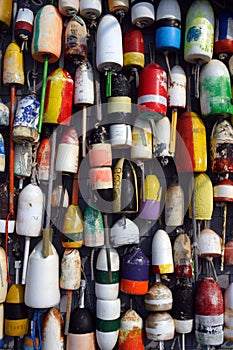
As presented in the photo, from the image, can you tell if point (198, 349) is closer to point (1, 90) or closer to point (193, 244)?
point (193, 244)

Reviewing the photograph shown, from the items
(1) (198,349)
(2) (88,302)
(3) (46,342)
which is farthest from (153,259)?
(3) (46,342)

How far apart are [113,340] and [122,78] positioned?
4.73ft

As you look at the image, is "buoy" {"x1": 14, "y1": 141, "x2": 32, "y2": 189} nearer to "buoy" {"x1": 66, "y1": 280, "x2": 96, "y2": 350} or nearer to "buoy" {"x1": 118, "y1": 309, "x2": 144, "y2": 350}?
"buoy" {"x1": 66, "y1": 280, "x2": 96, "y2": 350}

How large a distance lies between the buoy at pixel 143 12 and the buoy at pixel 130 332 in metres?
1.65

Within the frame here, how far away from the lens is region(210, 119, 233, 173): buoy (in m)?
2.21

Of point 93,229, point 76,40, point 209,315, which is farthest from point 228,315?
point 76,40

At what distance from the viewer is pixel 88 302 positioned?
7.43 feet

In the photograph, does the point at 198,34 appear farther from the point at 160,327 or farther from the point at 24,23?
the point at 160,327

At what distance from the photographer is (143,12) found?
2281 mm

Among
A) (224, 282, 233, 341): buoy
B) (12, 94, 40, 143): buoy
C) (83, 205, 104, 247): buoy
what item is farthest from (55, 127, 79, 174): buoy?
(224, 282, 233, 341): buoy

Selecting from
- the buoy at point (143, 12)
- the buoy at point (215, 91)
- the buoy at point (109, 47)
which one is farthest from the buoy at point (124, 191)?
the buoy at point (143, 12)

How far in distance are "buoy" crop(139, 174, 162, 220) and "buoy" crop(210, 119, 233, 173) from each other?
0.34 metres

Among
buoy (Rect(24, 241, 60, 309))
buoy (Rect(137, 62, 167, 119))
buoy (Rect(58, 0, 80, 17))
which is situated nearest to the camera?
buoy (Rect(24, 241, 60, 309))

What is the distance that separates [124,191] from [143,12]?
1028 millimetres
